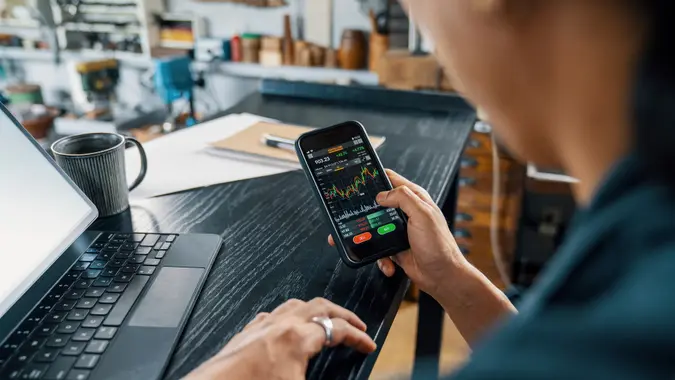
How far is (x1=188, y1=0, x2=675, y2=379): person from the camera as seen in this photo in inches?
9.0

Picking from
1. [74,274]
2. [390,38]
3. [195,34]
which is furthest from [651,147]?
[195,34]

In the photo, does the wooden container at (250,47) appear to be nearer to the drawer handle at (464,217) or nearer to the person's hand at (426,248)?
the drawer handle at (464,217)

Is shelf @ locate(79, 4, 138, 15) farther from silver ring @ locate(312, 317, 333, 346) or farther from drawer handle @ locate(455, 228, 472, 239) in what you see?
silver ring @ locate(312, 317, 333, 346)

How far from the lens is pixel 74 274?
598mm

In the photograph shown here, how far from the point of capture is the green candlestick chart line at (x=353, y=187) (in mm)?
704

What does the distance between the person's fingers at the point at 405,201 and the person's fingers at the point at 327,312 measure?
0.18m

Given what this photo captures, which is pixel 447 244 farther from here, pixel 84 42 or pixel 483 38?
pixel 84 42

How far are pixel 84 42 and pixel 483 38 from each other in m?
3.07

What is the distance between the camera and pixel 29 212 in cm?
62

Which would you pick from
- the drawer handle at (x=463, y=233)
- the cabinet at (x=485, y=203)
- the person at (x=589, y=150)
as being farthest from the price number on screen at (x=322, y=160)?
the drawer handle at (x=463, y=233)

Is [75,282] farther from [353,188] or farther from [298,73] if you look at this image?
[298,73]

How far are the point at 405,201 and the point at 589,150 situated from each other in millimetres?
390

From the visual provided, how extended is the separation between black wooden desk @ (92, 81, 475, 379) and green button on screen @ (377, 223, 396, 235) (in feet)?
0.16

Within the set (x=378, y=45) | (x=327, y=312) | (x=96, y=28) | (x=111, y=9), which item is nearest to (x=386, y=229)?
(x=327, y=312)
